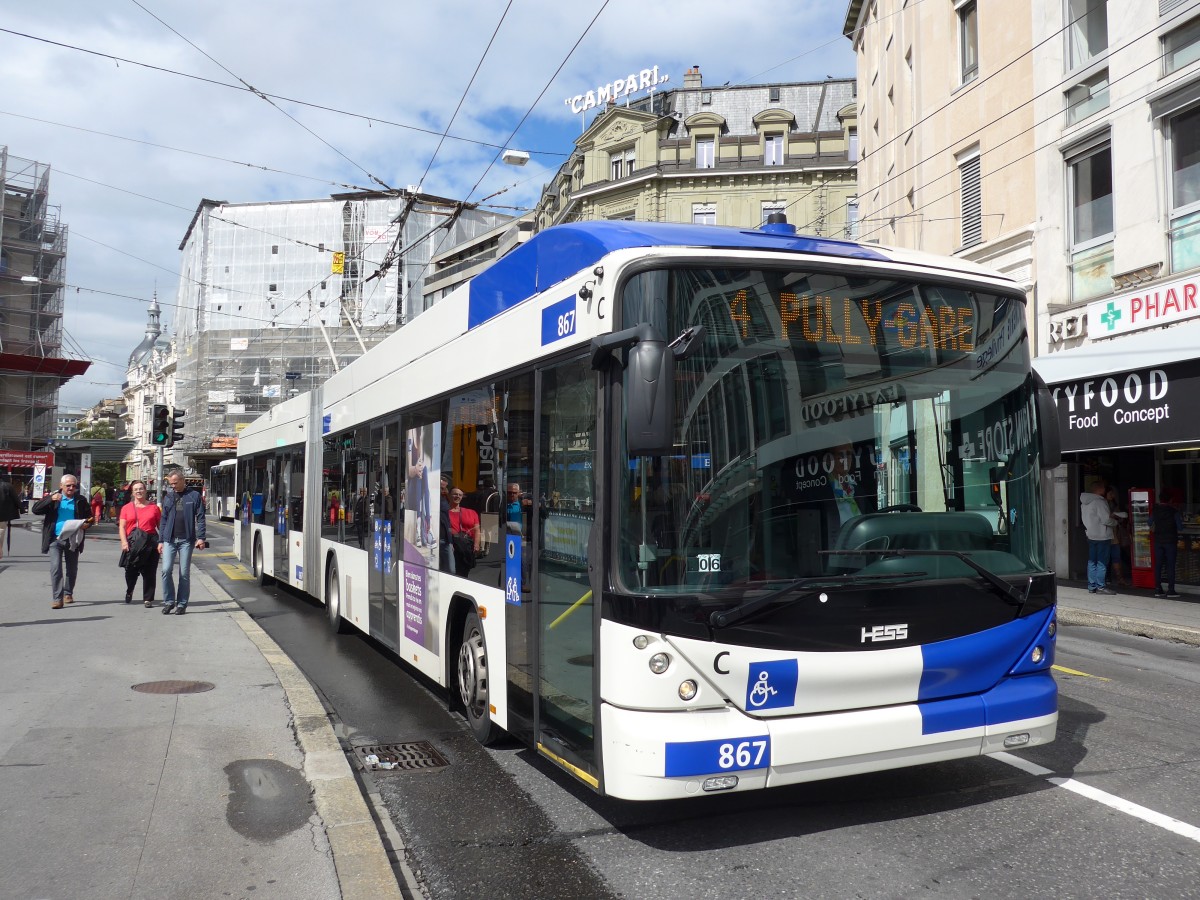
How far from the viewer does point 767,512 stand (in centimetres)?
436

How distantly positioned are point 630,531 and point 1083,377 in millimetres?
13880

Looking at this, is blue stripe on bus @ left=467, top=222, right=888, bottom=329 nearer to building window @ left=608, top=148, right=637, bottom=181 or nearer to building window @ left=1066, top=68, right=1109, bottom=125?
building window @ left=1066, top=68, right=1109, bottom=125

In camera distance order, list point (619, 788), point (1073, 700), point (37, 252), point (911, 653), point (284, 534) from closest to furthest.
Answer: point (619, 788) < point (911, 653) < point (1073, 700) < point (284, 534) < point (37, 252)

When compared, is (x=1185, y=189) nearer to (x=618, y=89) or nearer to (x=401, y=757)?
(x=401, y=757)

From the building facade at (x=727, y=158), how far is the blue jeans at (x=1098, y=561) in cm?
2857

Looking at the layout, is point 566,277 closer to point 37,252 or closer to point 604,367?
point 604,367

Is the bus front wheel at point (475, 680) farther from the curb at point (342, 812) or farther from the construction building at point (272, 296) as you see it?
the construction building at point (272, 296)

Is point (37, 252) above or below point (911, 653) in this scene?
above

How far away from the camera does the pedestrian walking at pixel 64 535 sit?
40.3 ft

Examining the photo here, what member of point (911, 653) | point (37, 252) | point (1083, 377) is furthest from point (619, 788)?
point (37, 252)

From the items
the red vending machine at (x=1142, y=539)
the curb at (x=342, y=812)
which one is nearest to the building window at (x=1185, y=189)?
the red vending machine at (x=1142, y=539)

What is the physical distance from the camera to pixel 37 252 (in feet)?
181

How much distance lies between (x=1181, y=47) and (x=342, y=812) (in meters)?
15.9

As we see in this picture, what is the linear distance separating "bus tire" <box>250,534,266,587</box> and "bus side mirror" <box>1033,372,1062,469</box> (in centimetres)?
1326
